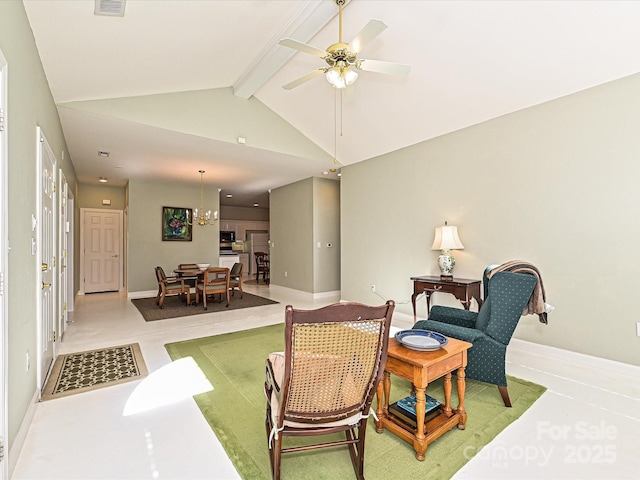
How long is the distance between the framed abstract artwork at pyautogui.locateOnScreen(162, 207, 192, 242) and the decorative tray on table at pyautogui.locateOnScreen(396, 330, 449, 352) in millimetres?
7156

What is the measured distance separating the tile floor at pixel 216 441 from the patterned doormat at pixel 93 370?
0.48 feet

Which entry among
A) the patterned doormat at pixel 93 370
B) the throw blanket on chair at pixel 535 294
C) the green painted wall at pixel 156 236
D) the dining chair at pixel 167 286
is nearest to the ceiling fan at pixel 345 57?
the throw blanket on chair at pixel 535 294

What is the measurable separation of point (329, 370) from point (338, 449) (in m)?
0.75

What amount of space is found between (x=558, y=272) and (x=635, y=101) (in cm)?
172

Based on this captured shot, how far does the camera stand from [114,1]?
2.22 meters

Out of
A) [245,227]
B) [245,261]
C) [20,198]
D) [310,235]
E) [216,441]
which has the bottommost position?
[216,441]

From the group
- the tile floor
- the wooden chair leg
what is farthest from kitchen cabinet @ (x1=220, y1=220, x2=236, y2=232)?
the wooden chair leg

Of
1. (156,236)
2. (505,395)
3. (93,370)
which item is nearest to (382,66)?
(505,395)

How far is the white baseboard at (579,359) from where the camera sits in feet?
9.62

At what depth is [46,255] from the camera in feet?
9.89

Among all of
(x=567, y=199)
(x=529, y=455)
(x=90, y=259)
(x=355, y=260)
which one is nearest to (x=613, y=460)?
(x=529, y=455)

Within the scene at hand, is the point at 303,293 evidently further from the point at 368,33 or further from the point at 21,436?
the point at 368,33

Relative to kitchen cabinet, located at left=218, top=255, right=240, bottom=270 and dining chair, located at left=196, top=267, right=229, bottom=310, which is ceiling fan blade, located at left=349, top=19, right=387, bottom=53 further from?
kitchen cabinet, located at left=218, top=255, right=240, bottom=270

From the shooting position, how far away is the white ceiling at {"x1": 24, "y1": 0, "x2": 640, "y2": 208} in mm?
2592
